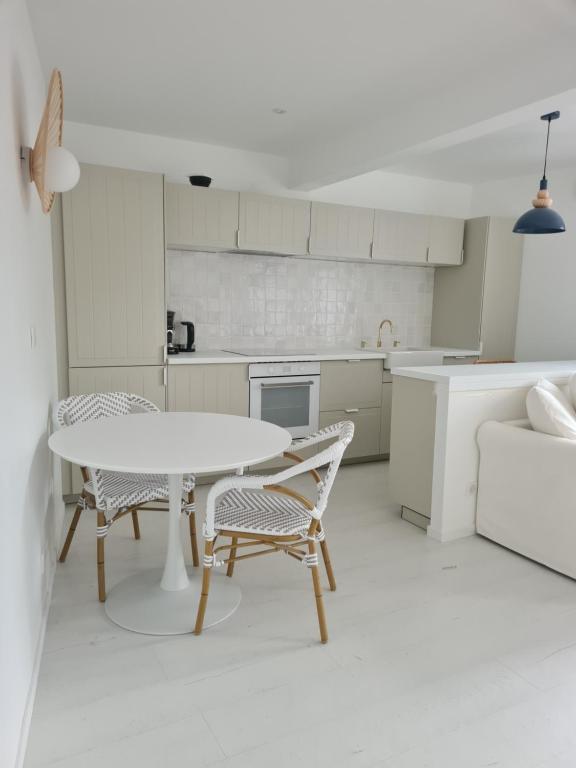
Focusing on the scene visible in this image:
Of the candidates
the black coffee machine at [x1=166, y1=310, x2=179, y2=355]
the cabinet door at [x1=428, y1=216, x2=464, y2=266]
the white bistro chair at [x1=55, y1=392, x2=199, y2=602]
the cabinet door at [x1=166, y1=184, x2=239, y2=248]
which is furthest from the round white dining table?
the cabinet door at [x1=428, y1=216, x2=464, y2=266]

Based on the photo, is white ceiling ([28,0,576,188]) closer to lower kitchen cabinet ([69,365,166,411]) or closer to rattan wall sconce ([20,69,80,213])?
rattan wall sconce ([20,69,80,213])

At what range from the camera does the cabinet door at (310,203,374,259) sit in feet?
14.2

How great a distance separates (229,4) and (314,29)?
39cm

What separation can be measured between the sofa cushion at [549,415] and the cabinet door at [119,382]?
230cm

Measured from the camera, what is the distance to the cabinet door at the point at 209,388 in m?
3.69

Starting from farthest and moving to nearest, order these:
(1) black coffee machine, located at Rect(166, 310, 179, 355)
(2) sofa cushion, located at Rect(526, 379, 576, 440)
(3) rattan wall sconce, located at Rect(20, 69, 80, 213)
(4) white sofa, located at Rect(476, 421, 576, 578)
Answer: (1) black coffee machine, located at Rect(166, 310, 179, 355) < (2) sofa cushion, located at Rect(526, 379, 576, 440) < (4) white sofa, located at Rect(476, 421, 576, 578) < (3) rattan wall sconce, located at Rect(20, 69, 80, 213)

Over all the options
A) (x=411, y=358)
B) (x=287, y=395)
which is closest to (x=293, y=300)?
(x=287, y=395)

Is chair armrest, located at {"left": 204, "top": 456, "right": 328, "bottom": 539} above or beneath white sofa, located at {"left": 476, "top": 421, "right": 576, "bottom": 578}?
above

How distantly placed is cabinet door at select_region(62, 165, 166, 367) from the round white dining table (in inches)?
40.6

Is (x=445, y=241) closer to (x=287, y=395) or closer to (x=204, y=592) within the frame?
(x=287, y=395)

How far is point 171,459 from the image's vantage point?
191 cm

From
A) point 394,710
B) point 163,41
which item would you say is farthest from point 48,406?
point 394,710

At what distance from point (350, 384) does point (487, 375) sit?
1435 millimetres

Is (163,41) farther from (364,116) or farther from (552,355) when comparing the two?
(552,355)
